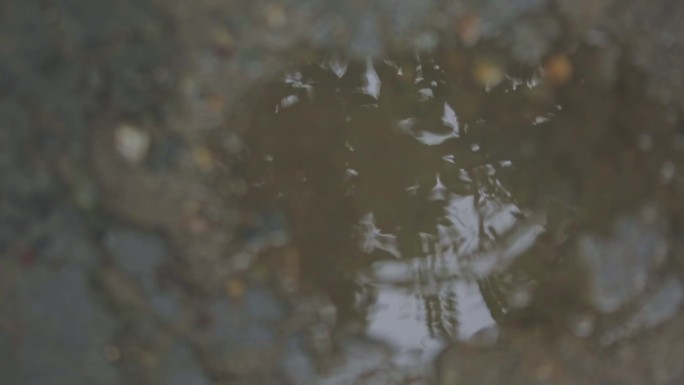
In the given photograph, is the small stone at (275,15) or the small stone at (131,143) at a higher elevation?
the small stone at (275,15)

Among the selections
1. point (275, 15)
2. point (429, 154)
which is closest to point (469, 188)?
point (429, 154)

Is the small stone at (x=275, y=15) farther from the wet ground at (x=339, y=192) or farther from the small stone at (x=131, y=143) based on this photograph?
the small stone at (x=131, y=143)

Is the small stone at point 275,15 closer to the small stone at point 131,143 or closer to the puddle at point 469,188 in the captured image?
the puddle at point 469,188

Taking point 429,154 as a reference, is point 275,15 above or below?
above

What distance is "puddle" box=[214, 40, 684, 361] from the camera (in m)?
0.77

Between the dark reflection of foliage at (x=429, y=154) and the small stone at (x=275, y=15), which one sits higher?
the small stone at (x=275, y=15)

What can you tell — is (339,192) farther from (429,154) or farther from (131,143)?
(131,143)

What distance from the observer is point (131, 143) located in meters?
0.74

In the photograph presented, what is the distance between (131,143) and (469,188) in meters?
0.33

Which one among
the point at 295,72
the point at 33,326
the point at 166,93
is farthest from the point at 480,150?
the point at 33,326

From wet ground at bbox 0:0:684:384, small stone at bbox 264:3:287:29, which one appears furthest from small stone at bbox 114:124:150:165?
small stone at bbox 264:3:287:29


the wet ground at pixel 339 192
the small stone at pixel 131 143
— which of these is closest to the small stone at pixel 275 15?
the wet ground at pixel 339 192

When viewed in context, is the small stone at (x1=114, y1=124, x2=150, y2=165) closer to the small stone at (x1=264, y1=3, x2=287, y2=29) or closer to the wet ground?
the wet ground

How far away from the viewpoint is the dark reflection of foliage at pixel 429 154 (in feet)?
2.52
